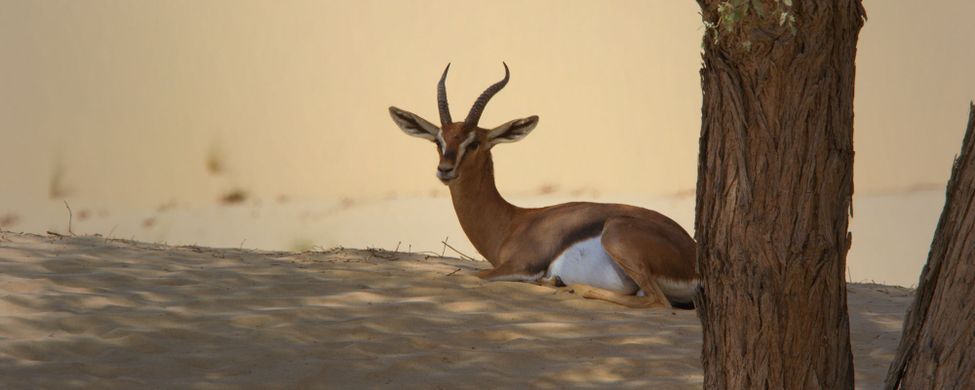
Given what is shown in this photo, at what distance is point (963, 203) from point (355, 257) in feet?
18.2

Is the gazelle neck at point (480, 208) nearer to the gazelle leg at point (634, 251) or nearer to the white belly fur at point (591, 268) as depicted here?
the white belly fur at point (591, 268)

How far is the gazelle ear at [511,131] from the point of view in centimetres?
933

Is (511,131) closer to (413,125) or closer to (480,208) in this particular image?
(480,208)

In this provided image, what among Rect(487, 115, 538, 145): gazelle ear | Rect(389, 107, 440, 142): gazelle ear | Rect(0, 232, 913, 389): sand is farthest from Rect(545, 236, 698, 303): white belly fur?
Rect(389, 107, 440, 142): gazelle ear

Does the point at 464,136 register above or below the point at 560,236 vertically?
above

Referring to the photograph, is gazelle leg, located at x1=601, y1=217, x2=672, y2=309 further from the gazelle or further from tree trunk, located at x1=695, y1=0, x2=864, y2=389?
tree trunk, located at x1=695, y1=0, x2=864, y2=389

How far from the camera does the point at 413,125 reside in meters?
9.62

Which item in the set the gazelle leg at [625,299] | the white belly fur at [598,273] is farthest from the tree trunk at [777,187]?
the white belly fur at [598,273]

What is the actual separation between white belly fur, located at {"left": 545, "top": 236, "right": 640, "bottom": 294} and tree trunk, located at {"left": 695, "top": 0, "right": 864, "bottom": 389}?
3964 millimetres

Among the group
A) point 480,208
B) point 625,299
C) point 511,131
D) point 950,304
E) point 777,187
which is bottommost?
point 950,304

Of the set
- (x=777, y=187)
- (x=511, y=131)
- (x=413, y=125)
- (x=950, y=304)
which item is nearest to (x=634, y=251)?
(x=511, y=131)

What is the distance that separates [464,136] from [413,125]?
66 cm

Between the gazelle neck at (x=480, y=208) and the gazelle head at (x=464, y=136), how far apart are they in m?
0.06

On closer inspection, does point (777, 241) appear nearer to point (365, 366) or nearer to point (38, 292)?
point (365, 366)
